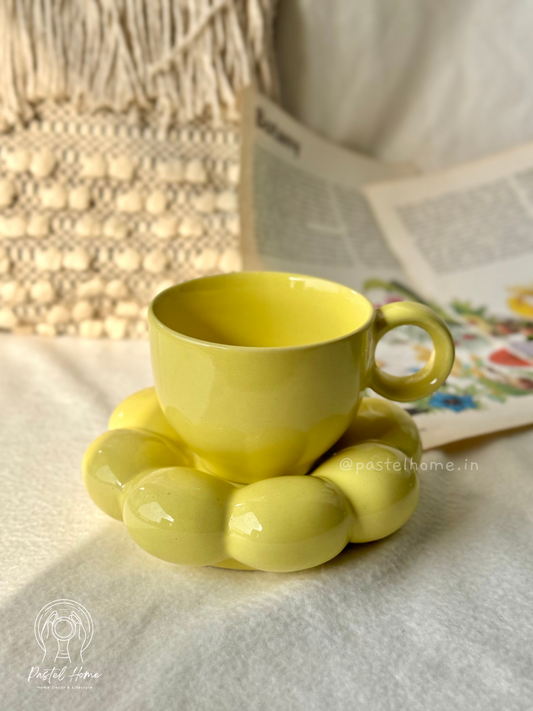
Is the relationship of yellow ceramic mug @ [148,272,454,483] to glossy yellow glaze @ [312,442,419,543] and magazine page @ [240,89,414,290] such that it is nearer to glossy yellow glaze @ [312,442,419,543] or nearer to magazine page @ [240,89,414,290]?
glossy yellow glaze @ [312,442,419,543]

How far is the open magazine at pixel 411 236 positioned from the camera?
62cm

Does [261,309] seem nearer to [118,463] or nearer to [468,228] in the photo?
[118,463]

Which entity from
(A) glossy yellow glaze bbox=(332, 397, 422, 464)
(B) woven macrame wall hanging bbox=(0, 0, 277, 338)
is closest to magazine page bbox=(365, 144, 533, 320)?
(B) woven macrame wall hanging bbox=(0, 0, 277, 338)

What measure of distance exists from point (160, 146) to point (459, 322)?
37cm

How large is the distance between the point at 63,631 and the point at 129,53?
532mm

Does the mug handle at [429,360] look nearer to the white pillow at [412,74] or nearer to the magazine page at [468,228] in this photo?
the magazine page at [468,228]

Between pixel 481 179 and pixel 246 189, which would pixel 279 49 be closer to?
pixel 246 189

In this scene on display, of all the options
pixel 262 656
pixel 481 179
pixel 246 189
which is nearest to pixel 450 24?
pixel 481 179

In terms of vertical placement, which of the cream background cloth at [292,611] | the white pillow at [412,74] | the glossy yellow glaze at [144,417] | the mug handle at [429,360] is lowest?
the cream background cloth at [292,611]

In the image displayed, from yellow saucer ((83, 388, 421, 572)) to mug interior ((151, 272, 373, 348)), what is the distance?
79 millimetres

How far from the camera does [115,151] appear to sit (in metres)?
0.63

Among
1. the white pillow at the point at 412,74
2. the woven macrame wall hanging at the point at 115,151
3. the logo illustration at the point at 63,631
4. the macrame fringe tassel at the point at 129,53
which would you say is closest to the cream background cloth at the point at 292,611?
the logo illustration at the point at 63,631

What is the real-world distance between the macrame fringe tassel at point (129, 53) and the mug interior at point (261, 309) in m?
0.31

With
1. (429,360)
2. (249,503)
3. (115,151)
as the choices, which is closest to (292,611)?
(249,503)
